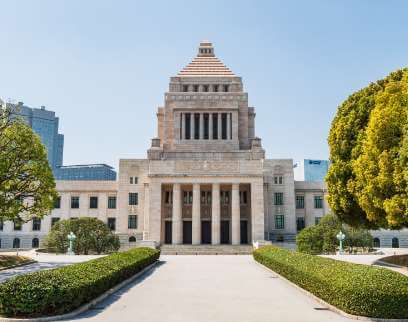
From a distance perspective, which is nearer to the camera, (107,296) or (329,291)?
(329,291)

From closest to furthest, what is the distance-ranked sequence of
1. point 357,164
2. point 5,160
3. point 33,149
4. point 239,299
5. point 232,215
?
point 239,299
point 357,164
point 5,160
point 33,149
point 232,215

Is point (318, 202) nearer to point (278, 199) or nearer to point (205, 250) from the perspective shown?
point (278, 199)

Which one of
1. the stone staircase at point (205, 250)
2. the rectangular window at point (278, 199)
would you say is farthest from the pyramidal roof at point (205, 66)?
the stone staircase at point (205, 250)

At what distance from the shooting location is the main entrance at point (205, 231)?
56.8m

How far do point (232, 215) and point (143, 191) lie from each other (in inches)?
549

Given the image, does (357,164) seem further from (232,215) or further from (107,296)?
(232,215)

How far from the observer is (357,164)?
25.4 metres

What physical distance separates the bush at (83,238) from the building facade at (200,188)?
666 cm

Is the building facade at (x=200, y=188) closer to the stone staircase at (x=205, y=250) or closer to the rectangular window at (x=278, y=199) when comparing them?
the rectangular window at (x=278, y=199)

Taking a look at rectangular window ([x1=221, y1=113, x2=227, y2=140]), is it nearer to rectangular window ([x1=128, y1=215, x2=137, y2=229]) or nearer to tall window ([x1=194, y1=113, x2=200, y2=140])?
tall window ([x1=194, y1=113, x2=200, y2=140])

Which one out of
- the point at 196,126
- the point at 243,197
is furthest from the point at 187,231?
the point at 196,126

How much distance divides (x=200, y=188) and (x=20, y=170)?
2848 cm

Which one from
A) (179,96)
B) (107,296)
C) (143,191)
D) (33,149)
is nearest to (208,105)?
(179,96)

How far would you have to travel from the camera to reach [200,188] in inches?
2208
